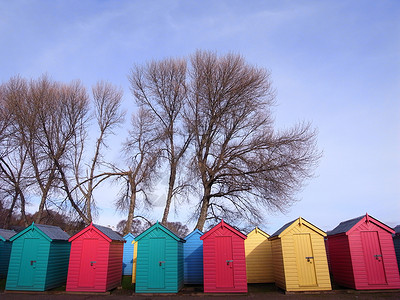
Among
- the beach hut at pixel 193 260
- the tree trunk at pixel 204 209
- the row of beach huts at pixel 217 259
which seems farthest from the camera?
the tree trunk at pixel 204 209

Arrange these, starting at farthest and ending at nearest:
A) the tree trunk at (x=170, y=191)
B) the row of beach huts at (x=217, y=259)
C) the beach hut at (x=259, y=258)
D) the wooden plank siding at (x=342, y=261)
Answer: the tree trunk at (x=170, y=191)
the beach hut at (x=259, y=258)
the wooden plank siding at (x=342, y=261)
the row of beach huts at (x=217, y=259)

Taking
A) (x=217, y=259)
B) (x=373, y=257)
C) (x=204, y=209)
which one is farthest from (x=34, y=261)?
(x=373, y=257)

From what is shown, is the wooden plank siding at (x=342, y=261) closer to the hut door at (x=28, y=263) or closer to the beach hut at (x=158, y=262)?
the beach hut at (x=158, y=262)

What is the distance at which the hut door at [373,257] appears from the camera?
1297 cm

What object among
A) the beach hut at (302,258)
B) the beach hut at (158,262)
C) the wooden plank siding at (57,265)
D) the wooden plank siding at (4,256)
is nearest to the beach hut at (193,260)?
the beach hut at (158,262)

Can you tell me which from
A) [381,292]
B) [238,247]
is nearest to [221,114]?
[238,247]

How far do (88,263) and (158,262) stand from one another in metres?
3.53

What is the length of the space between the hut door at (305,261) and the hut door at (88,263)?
10005 mm

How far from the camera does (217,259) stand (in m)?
13.4

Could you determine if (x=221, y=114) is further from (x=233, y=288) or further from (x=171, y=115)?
(x=233, y=288)

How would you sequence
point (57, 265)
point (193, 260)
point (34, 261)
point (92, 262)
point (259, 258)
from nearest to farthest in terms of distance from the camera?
point (92, 262) < point (34, 261) < point (57, 265) < point (259, 258) < point (193, 260)

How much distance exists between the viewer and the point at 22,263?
13.8 meters

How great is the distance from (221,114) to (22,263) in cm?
1596

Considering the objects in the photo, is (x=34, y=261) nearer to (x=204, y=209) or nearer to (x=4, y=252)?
(x=4, y=252)
